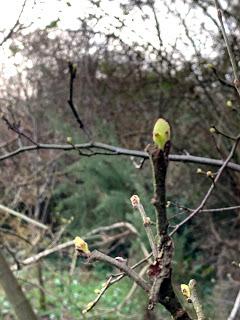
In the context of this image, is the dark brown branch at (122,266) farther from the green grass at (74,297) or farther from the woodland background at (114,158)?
the green grass at (74,297)

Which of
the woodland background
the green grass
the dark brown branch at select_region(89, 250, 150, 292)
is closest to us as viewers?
the dark brown branch at select_region(89, 250, 150, 292)

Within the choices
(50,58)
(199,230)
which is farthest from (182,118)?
(50,58)

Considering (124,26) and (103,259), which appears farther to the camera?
(124,26)

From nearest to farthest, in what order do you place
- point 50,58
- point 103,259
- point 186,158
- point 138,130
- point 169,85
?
point 103,259 < point 186,158 < point 169,85 < point 138,130 < point 50,58

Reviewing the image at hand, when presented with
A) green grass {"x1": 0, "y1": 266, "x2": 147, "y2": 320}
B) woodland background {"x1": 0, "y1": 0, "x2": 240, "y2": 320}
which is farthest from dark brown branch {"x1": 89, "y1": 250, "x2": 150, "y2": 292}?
green grass {"x1": 0, "y1": 266, "x2": 147, "y2": 320}

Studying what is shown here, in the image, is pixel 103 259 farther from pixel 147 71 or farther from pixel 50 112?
pixel 50 112

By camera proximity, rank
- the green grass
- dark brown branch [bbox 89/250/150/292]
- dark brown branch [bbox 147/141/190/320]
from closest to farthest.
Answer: dark brown branch [bbox 147/141/190/320], dark brown branch [bbox 89/250/150/292], the green grass

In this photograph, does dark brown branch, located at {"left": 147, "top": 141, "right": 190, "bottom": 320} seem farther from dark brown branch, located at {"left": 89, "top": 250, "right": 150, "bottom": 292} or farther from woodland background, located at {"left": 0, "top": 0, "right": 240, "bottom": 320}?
woodland background, located at {"left": 0, "top": 0, "right": 240, "bottom": 320}

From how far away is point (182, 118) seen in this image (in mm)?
7152

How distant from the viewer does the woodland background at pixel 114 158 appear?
5883 millimetres

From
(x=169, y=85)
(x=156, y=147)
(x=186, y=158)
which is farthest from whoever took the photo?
(x=169, y=85)

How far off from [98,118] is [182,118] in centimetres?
184

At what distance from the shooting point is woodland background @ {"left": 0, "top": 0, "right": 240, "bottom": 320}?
588cm

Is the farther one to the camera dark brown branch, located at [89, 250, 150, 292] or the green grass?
the green grass
